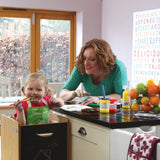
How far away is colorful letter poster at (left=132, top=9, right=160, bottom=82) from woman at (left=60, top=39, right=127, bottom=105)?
183cm

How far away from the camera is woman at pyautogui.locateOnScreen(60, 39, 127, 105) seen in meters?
2.80

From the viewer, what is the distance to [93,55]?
2.80m

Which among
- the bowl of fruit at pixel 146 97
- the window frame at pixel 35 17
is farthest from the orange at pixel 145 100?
the window frame at pixel 35 17

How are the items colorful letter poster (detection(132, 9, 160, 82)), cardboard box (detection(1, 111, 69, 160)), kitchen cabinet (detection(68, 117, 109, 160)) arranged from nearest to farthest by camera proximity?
kitchen cabinet (detection(68, 117, 109, 160)) → cardboard box (detection(1, 111, 69, 160)) → colorful letter poster (detection(132, 9, 160, 82))

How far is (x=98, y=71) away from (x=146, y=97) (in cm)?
80

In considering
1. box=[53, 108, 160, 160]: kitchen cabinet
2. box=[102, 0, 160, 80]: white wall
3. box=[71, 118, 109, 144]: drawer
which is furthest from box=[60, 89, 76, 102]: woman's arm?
box=[102, 0, 160, 80]: white wall

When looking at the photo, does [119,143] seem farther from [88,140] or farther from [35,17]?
[35,17]

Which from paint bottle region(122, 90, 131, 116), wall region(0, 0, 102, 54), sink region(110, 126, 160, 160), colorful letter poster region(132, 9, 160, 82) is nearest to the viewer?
sink region(110, 126, 160, 160)

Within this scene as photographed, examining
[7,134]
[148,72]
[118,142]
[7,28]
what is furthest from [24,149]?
[7,28]

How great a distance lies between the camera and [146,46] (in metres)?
4.94

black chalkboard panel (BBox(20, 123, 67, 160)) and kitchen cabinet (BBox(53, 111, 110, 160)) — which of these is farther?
black chalkboard panel (BBox(20, 123, 67, 160))

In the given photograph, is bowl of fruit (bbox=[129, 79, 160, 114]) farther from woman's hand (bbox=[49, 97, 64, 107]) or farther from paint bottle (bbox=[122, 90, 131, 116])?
woman's hand (bbox=[49, 97, 64, 107])

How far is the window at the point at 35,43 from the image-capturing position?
225 inches

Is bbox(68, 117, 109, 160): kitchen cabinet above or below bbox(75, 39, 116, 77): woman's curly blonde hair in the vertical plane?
below
